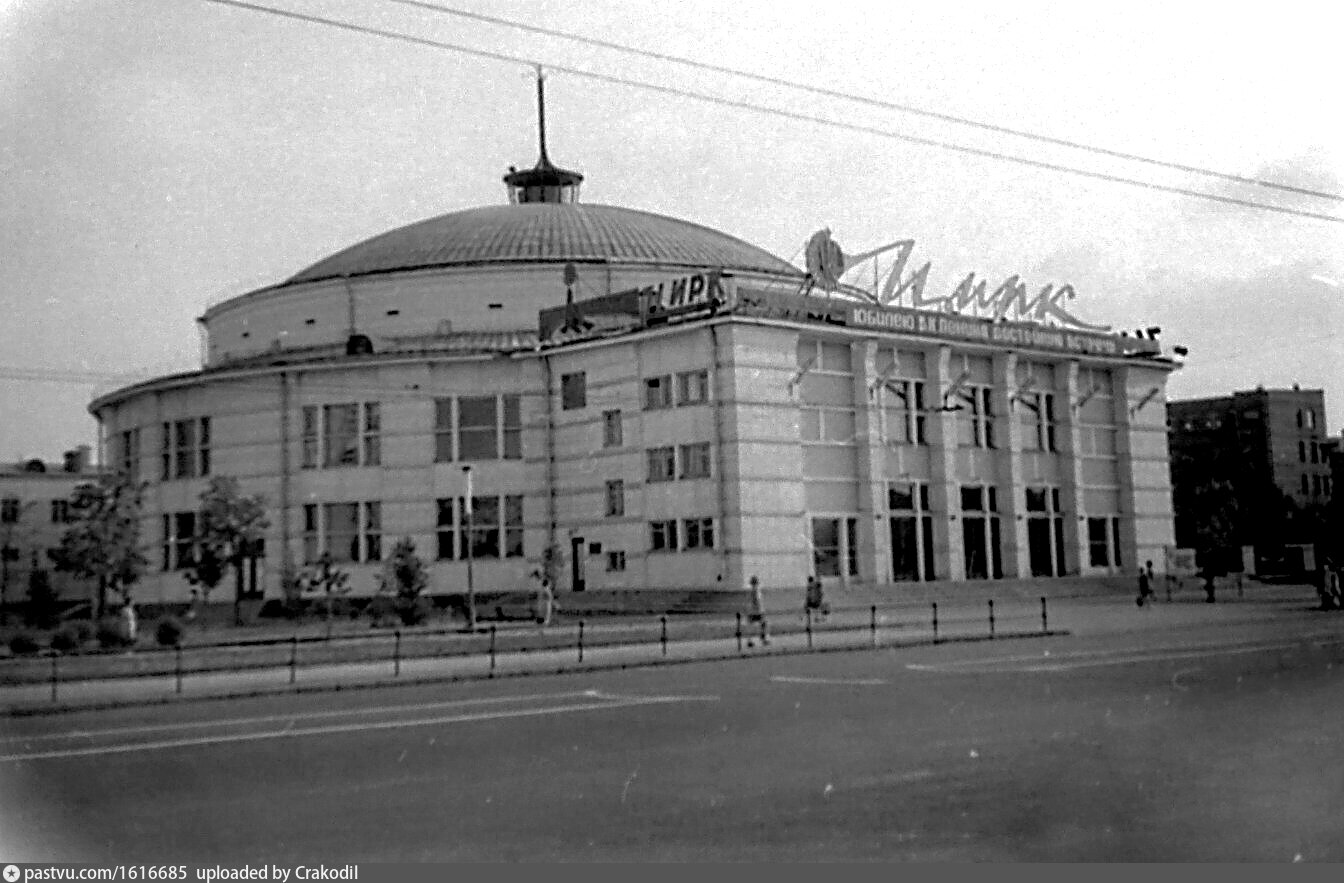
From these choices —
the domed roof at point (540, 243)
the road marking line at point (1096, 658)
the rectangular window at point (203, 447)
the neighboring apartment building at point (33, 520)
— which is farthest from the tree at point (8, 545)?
the domed roof at point (540, 243)

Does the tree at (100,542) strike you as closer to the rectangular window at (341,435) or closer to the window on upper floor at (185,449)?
the rectangular window at (341,435)

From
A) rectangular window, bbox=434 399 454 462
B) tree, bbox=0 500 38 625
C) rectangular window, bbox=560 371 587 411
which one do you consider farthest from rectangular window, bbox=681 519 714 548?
tree, bbox=0 500 38 625

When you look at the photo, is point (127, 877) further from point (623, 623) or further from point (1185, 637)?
point (623, 623)

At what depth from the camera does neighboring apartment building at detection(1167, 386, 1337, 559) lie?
4038 inches

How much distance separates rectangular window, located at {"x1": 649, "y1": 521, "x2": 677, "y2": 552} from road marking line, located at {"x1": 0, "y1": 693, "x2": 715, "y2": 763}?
27975 mm

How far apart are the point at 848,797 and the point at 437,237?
2203 inches

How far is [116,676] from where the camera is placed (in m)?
26.2

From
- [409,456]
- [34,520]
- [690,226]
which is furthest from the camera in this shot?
[690,226]

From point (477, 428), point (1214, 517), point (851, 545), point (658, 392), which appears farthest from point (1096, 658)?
point (1214, 517)

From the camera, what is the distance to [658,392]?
50.8 metres

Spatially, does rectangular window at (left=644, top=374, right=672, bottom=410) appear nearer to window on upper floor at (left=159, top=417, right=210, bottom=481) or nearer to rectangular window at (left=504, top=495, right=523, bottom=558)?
rectangular window at (left=504, top=495, right=523, bottom=558)

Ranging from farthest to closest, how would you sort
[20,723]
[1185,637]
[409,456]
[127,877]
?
[409,456]
[1185,637]
[20,723]
[127,877]

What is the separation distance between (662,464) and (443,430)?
1008 cm

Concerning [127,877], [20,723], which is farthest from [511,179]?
[127,877]
